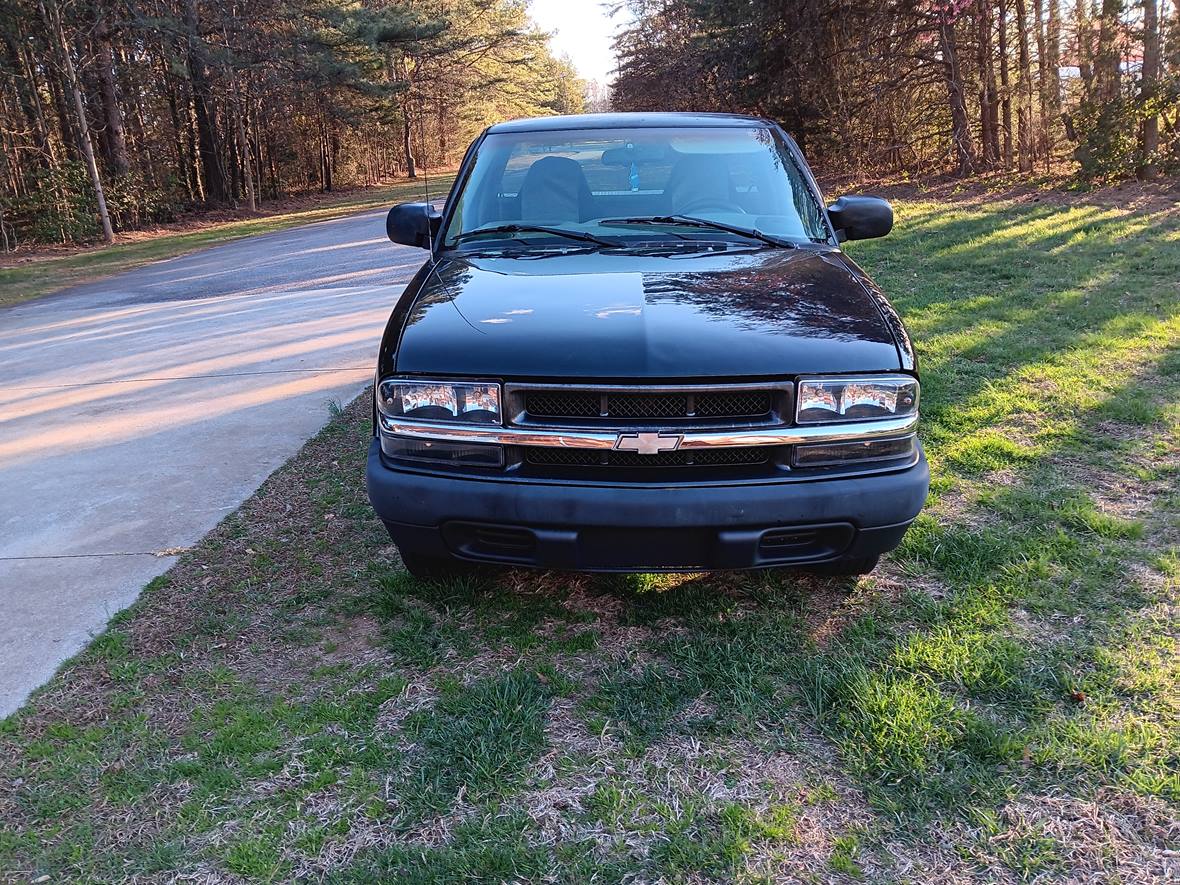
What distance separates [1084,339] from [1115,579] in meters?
3.29

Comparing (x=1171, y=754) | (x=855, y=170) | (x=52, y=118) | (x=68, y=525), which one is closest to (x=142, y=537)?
(x=68, y=525)

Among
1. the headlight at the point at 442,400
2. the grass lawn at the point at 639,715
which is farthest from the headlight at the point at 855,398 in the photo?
the headlight at the point at 442,400

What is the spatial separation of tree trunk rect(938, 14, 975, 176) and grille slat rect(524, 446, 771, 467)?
14621 mm

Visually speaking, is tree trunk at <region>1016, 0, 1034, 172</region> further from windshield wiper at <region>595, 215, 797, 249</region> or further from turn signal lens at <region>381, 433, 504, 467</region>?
turn signal lens at <region>381, 433, 504, 467</region>

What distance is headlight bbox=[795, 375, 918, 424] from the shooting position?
8.25ft

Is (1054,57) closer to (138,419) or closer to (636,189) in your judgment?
(636,189)

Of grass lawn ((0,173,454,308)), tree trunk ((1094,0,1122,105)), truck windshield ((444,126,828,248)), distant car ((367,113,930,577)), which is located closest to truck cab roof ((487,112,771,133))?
truck windshield ((444,126,828,248))

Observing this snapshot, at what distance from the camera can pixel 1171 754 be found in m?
2.24

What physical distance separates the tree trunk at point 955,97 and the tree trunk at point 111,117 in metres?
19.2

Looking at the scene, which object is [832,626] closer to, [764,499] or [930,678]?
[930,678]

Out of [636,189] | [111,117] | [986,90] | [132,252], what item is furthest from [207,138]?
[636,189]

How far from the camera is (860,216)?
3.85 metres

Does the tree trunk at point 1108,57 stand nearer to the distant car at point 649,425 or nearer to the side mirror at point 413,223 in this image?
the side mirror at point 413,223

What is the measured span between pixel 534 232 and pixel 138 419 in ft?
11.4
